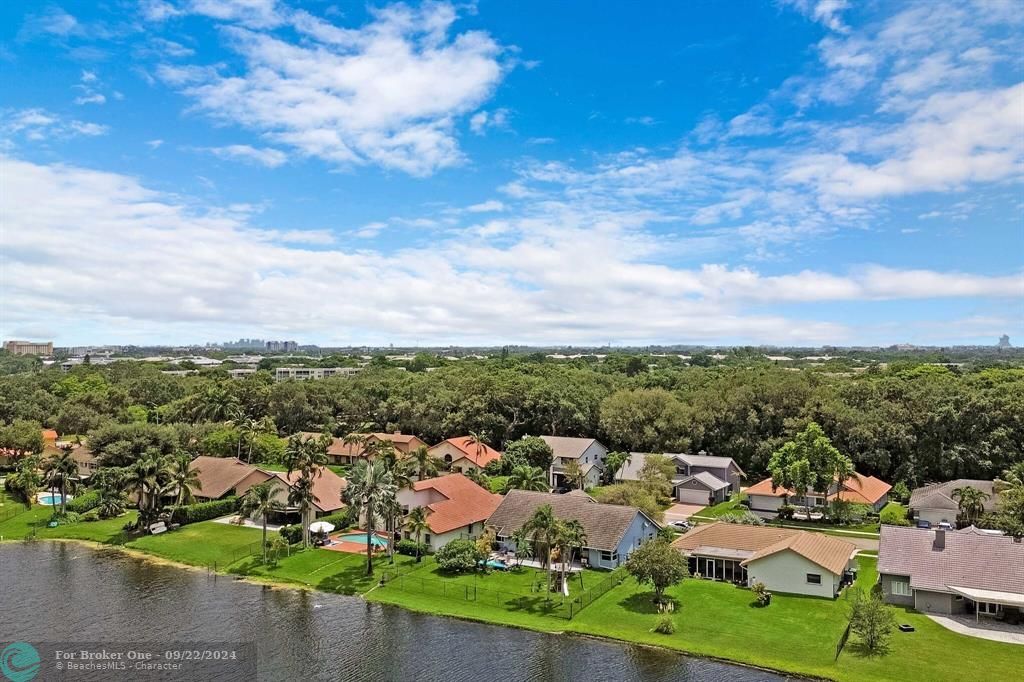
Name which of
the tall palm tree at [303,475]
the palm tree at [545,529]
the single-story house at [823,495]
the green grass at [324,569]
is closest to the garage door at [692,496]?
the single-story house at [823,495]

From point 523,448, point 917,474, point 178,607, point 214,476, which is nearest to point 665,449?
point 523,448

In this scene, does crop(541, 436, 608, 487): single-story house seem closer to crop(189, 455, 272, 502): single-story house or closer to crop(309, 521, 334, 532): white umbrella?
crop(309, 521, 334, 532): white umbrella

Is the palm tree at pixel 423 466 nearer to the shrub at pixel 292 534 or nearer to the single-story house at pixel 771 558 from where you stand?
the shrub at pixel 292 534

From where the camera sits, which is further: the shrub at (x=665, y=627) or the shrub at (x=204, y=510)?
the shrub at (x=204, y=510)

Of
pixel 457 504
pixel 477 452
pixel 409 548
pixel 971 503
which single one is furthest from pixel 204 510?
pixel 971 503

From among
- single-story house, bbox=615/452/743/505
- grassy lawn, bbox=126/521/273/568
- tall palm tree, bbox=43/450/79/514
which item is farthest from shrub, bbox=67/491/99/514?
single-story house, bbox=615/452/743/505

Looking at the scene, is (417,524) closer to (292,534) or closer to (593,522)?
(292,534)

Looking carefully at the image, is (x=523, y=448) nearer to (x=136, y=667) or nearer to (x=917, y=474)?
(x=917, y=474)
